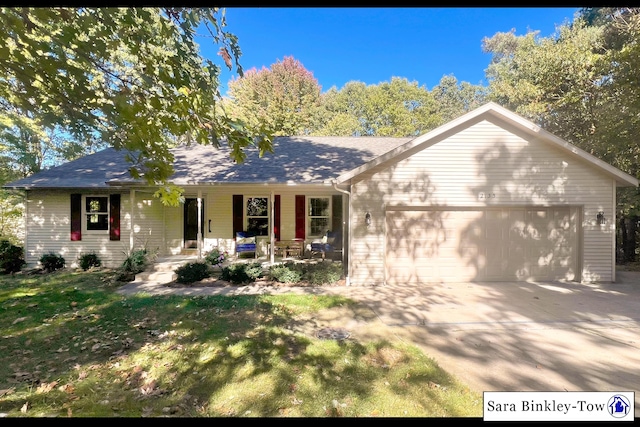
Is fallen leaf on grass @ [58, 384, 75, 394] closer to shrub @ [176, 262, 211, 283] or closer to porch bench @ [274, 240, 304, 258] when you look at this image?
shrub @ [176, 262, 211, 283]

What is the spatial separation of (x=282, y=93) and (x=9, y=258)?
74.7 feet

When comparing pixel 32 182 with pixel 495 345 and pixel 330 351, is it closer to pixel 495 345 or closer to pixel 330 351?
pixel 330 351

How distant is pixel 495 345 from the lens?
449 cm

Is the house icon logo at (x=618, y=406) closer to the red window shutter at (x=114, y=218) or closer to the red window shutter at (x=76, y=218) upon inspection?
the red window shutter at (x=114, y=218)

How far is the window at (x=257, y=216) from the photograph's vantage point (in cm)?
1131

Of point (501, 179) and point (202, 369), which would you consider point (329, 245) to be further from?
point (202, 369)

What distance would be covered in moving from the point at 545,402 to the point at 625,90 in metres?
11.6

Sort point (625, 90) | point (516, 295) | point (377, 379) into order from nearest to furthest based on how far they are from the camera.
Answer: point (377, 379) → point (516, 295) → point (625, 90)

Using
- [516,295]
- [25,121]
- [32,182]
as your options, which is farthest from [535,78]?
[25,121]

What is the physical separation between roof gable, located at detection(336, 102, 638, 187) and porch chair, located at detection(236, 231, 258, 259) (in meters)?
4.09

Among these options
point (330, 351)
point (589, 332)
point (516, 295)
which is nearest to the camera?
point (330, 351)

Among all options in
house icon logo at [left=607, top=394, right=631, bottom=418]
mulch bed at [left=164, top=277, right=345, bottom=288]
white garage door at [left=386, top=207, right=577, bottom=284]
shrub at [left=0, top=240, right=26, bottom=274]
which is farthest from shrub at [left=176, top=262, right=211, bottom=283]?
house icon logo at [left=607, top=394, right=631, bottom=418]

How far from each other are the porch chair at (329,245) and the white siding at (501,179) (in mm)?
2315

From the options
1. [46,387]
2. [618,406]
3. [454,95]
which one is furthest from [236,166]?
[454,95]
